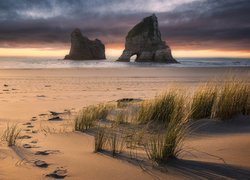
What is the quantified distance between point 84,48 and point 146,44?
30069 millimetres

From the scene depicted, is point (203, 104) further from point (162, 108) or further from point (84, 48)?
point (84, 48)

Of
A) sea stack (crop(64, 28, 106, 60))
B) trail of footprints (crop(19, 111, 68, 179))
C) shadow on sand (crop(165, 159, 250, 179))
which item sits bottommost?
trail of footprints (crop(19, 111, 68, 179))

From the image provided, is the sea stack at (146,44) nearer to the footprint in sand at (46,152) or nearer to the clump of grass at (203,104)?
the clump of grass at (203,104)

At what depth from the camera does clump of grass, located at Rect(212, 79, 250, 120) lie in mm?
5777

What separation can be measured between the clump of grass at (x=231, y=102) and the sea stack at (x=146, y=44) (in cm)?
7030

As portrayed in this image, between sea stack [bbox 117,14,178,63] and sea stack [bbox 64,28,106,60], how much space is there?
21.3 metres

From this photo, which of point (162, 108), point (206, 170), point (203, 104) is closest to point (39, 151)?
point (206, 170)

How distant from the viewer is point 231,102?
583 cm

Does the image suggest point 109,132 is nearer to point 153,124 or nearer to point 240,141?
point 153,124

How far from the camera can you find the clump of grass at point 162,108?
5.77 meters

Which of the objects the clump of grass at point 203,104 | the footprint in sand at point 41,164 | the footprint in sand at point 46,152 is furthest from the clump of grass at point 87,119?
the footprint in sand at point 41,164

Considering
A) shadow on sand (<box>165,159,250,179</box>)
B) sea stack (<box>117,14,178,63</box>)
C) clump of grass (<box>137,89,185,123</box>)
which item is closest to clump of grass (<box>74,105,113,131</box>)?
clump of grass (<box>137,89,185,123</box>)

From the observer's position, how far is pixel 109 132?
16.7ft

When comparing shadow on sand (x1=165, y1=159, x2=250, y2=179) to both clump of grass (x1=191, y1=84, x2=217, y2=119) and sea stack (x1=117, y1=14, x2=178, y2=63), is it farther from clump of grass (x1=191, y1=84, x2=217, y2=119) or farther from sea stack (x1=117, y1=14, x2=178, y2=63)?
sea stack (x1=117, y1=14, x2=178, y2=63)
